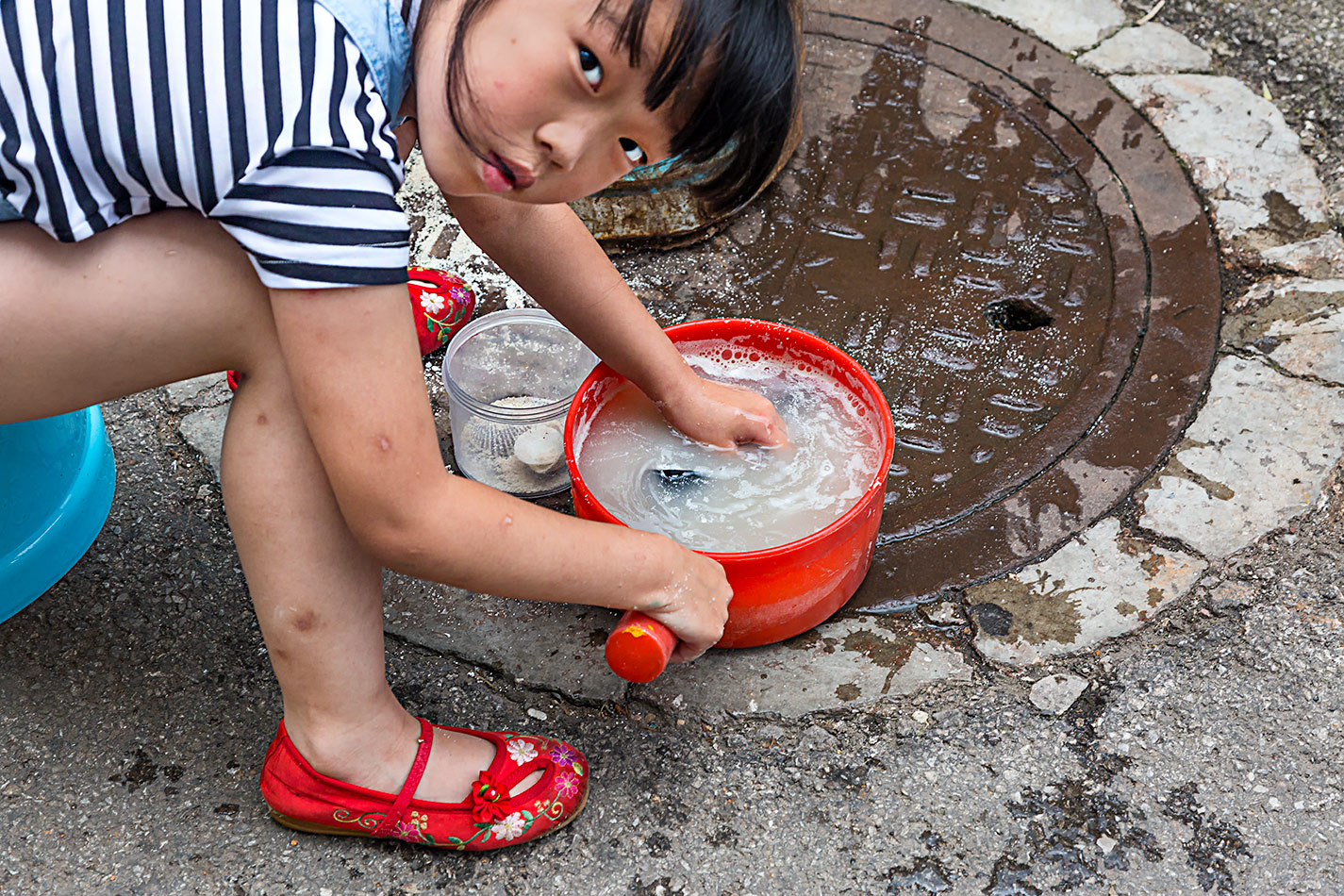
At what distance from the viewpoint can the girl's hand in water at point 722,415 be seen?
5.01 feet

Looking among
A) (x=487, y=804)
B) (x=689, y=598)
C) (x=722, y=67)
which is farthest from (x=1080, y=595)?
(x=722, y=67)

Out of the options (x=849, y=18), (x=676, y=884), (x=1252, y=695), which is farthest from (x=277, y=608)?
(x=849, y=18)

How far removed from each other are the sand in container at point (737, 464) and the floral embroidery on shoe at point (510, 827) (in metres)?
0.40

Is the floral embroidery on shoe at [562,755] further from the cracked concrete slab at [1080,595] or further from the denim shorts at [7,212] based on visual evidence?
the denim shorts at [7,212]

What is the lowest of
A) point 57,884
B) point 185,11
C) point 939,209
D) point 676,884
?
point 57,884

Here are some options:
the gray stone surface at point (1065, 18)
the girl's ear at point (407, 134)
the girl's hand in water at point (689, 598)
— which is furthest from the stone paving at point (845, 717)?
the gray stone surface at point (1065, 18)

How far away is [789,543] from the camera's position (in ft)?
4.34

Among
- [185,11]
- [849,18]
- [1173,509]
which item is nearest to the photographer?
[185,11]

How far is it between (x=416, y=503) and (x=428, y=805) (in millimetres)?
431

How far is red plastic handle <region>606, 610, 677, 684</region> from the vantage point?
4.05 ft

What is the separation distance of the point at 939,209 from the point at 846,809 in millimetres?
1130

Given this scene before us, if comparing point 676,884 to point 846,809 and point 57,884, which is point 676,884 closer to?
point 846,809

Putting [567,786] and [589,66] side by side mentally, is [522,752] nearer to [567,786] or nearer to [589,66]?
[567,786]

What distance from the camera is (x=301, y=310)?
3.15ft
